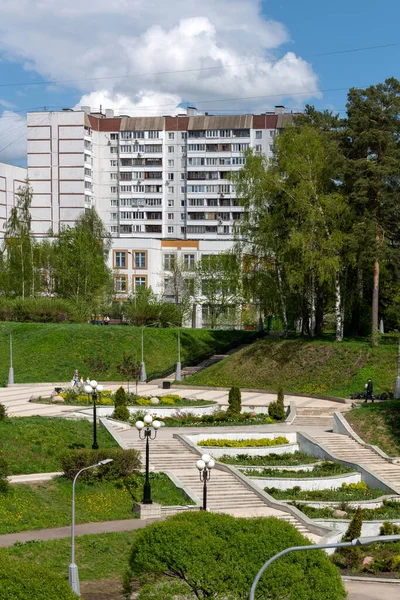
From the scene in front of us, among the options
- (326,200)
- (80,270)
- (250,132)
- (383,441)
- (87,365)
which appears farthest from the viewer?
(250,132)

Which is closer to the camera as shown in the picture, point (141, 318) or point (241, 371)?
point (241, 371)

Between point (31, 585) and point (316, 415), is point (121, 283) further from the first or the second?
point (31, 585)

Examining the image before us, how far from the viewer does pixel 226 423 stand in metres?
41.2

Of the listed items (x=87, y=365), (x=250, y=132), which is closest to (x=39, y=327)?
(x=87, y=365)

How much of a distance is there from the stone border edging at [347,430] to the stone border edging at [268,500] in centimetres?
775

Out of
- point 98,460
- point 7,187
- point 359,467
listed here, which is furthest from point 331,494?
point 7,187

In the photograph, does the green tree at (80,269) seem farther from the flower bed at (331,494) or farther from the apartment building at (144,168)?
the flower bed at (331,494)

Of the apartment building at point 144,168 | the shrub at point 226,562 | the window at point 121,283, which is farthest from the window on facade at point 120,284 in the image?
the shrub at point 226,562

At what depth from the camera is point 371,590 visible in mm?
23312

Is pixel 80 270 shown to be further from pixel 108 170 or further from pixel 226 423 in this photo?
pixel 226 423

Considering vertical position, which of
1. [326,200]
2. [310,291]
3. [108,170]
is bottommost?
[310,291]

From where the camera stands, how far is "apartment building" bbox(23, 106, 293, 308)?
10812cm

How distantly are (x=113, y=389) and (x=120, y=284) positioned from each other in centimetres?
3702

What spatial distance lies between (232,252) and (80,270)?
75.9 ft
